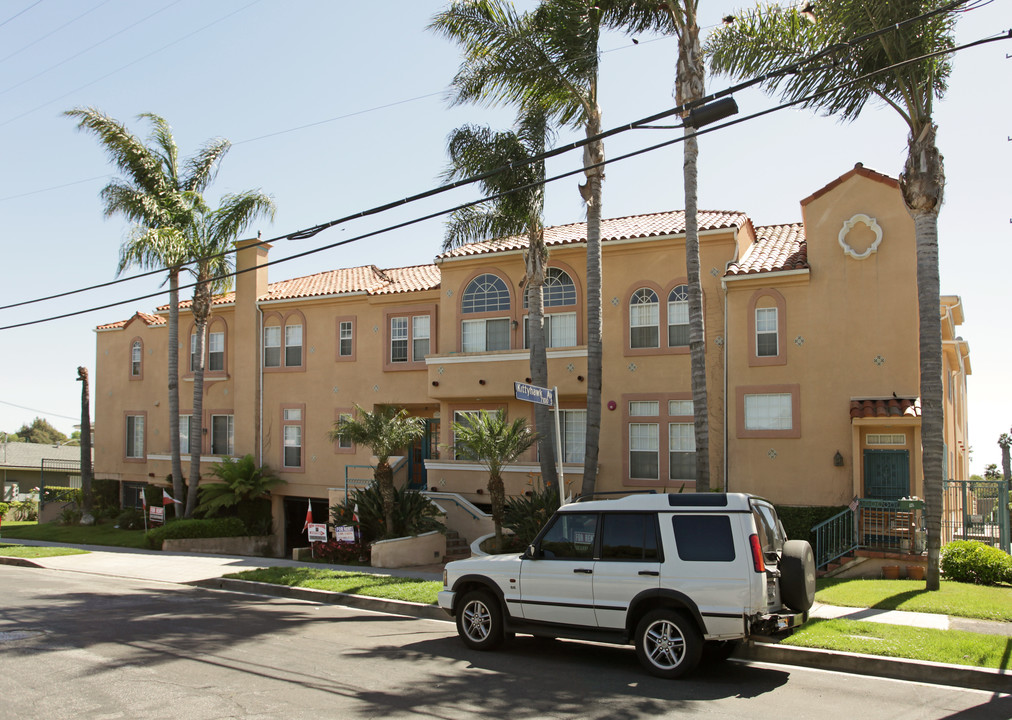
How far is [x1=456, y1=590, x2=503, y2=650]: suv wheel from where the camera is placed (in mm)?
9914

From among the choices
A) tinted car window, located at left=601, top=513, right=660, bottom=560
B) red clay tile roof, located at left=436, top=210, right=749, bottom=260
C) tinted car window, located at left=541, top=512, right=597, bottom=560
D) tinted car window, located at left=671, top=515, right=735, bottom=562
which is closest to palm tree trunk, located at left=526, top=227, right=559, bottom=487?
red clay tile roof, located at left=436, top=210, right=749, bottom=260

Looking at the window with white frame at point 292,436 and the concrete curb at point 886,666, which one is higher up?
the window with white frame at point 292,436

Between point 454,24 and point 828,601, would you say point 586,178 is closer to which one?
point 454,24

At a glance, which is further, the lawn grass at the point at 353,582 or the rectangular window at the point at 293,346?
the rectangular window at the point at 293,346

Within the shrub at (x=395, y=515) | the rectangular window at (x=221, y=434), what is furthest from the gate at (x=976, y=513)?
the rectangular window at (x=221, y=434)

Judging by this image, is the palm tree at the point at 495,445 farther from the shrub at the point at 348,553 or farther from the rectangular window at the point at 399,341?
the rectangular window at the point at 399,341

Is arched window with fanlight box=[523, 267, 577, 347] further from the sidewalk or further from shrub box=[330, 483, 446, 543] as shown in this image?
the sidewalk

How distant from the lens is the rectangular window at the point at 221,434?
2973 centimetres

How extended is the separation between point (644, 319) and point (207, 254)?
13963 mm

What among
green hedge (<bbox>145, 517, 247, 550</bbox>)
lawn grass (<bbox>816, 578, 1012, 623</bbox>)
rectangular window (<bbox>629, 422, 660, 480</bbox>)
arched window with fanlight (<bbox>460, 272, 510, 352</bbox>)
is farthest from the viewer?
green hedge (<bbox>145, 517, 247, 550</bbox>)

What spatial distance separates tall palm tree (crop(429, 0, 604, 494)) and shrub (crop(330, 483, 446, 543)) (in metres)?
5.03

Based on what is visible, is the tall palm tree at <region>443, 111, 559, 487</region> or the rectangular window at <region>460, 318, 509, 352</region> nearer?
the tall palm tree at <region>443, 111, 559, 487</region>

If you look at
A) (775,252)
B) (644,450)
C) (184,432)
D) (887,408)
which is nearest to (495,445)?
(644,450)

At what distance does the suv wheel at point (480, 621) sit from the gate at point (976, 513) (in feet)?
31.8
